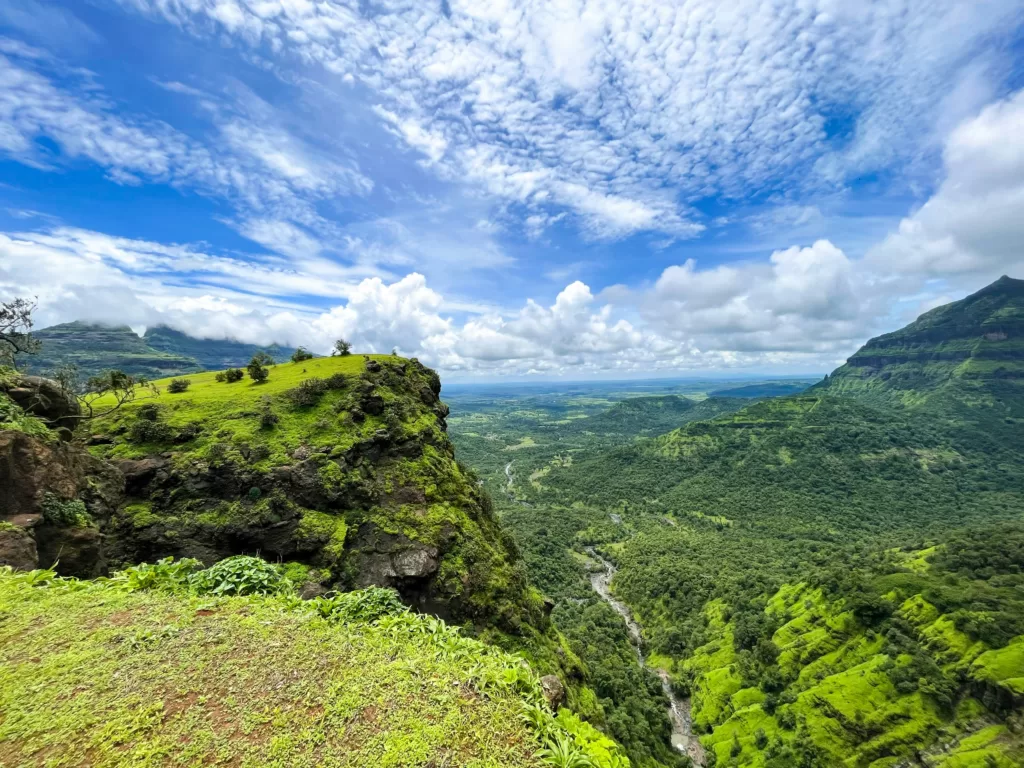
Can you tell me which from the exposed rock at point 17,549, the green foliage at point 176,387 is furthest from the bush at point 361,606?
the green foliage at point 176,387

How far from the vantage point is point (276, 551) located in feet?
88.6

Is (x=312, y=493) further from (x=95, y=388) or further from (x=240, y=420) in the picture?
(x=95, y=388)

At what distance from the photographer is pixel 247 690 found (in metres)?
6.85

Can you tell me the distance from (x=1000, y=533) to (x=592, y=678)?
266ft

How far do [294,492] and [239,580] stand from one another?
20705mm

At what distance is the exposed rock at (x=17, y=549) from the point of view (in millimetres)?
11852

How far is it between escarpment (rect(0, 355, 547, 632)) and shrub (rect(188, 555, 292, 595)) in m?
10.2

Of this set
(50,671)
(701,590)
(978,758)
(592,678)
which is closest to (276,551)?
(50,671)

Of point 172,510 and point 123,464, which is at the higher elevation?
point 123,464

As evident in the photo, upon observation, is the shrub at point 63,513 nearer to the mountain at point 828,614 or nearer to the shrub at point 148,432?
the shrub at point 148,432

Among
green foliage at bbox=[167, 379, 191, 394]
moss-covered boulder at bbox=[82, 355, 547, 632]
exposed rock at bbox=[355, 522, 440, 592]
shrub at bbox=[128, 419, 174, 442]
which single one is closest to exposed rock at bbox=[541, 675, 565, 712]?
moss-covered boulder at bbox=[82, 355, 547, 632]

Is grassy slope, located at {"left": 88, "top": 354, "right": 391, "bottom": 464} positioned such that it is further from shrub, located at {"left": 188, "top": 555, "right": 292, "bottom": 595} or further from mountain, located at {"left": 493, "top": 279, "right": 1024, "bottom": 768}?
mountain, located at {"left": 493, "top": 279, "right": 1024, "bottom": 768}

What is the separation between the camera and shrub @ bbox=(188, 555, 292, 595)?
10.3 meters

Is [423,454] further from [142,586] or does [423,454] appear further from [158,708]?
[158,708]
